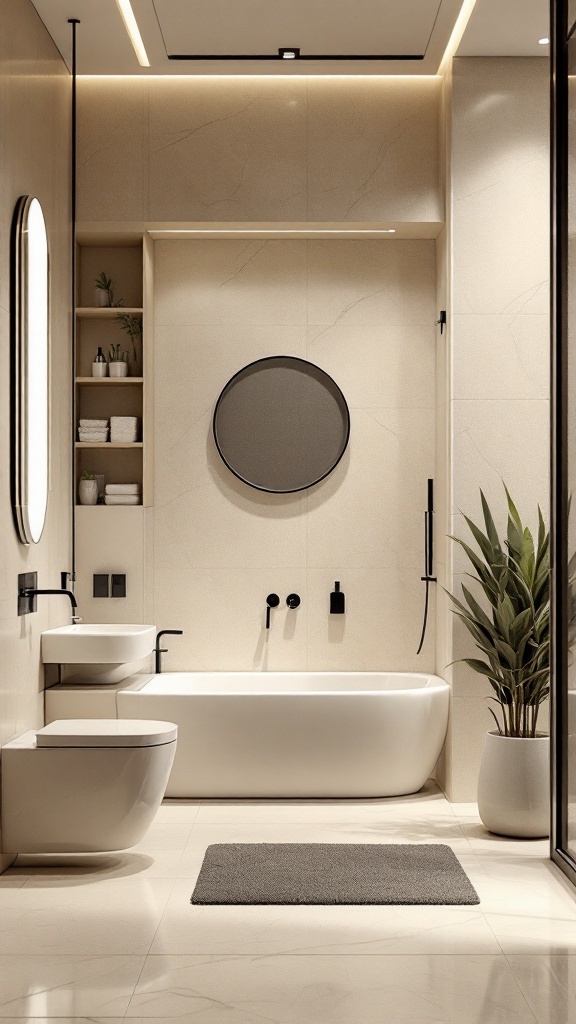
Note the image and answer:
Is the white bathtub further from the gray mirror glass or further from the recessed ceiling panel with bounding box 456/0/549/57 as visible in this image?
the recessed ceiling panel with bounding box 456/0/549/57

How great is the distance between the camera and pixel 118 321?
4.96 m

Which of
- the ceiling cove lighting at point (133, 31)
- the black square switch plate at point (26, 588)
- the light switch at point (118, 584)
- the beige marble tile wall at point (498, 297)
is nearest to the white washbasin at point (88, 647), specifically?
the black square switch plate at point (26, 588)

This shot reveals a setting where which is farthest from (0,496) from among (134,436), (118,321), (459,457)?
(459,457)

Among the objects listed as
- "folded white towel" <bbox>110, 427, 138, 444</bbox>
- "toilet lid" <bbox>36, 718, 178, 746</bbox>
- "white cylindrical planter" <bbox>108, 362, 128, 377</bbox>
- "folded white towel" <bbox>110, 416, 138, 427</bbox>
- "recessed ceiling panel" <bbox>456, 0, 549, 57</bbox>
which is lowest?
"toilet lid" <bbox>36, 718, 178, 746</bbox>

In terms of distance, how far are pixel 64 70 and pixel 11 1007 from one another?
3875mm

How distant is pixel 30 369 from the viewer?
155 inches

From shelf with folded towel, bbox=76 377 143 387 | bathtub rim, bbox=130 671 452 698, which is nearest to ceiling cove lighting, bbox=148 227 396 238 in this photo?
shelf with folded towel, bbox=76 377 143 387

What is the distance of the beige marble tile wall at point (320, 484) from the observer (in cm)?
493

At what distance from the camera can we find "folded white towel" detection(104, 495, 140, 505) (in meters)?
4.81

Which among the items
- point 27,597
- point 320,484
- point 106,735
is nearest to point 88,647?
point 27,597

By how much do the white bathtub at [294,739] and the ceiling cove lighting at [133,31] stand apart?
2786 mm

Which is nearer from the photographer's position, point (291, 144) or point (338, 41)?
point (338, 41)

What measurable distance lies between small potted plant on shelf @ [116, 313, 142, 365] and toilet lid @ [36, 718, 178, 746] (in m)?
2.01

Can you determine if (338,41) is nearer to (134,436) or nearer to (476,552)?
A: (134,436)
